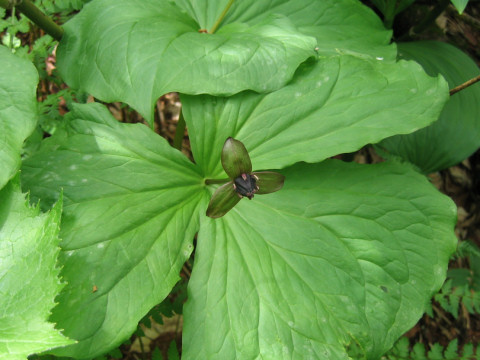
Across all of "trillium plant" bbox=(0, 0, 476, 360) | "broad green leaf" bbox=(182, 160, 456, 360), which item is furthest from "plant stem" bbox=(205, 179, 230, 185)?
"broad green leaf" bbox=(182, 160, 456, 360)

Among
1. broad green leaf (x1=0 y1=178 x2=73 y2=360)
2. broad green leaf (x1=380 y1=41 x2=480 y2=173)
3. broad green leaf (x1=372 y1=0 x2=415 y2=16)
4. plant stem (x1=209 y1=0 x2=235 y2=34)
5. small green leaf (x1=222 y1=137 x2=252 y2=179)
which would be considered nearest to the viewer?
broad green leaf (x1=0 y1=178 x2=73 y2=360)

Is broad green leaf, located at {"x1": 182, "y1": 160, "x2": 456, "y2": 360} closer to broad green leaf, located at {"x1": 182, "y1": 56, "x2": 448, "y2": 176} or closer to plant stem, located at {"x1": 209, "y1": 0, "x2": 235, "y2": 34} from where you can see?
broad green leaf, located at {"x1": 182, "y1": 56, "x2": 448, "y2": 176}

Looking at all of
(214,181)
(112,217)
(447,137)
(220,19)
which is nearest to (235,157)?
(214,181)

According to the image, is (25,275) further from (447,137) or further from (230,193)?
(447,137)

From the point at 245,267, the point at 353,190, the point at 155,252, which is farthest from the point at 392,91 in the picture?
the point at 155,252

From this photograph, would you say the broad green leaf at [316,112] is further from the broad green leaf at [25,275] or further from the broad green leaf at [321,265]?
the broad green leaf at [25,275]
